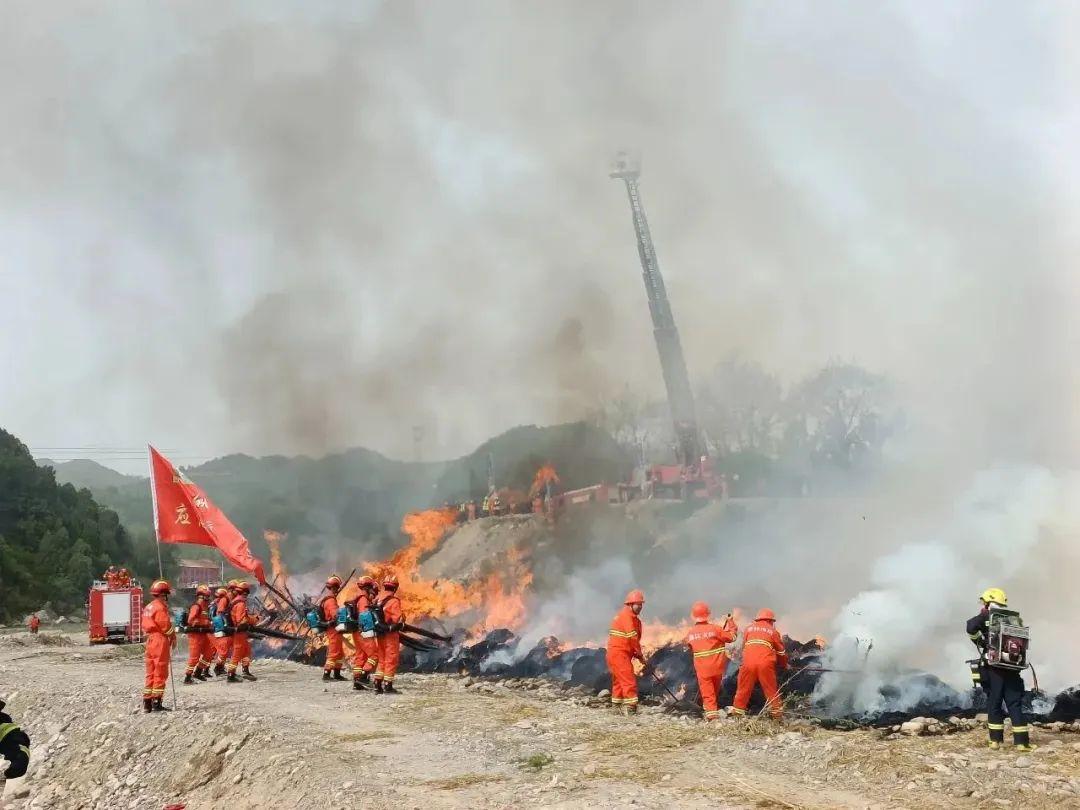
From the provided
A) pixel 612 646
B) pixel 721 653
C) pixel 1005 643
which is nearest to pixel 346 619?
pixel 612 646

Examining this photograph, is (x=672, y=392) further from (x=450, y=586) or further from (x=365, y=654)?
(x=365, y=654)

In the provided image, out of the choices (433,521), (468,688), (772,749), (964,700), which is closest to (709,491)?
(433,521)

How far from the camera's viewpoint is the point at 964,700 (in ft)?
39.4

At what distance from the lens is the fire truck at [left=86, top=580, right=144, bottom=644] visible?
2748 cm

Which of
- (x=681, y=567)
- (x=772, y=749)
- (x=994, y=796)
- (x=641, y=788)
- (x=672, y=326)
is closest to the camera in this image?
(x=994, y=796)

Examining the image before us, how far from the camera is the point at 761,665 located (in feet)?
37.0

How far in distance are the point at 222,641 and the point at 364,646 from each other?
338 cm

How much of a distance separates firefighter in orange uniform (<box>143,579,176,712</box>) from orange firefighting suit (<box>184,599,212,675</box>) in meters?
2.78

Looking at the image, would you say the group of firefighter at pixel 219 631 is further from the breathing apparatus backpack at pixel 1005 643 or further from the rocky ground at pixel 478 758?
the breathing apparatus backpack at pixel 1005 643

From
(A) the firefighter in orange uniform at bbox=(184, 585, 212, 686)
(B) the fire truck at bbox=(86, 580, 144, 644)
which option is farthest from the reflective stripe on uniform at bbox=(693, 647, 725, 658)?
(B) the fire truck at bbox=(86, 580, 144, 644)

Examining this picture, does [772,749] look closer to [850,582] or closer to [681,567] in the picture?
[850,582]

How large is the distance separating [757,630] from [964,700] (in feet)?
9.99

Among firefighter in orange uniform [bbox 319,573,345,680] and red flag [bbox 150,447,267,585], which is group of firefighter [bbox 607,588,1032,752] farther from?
red flag [bbox 150,447,267,585]

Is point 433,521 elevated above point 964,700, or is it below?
above
